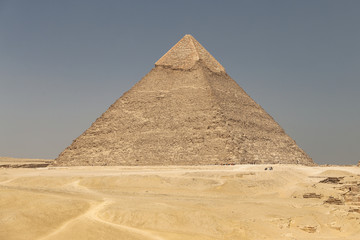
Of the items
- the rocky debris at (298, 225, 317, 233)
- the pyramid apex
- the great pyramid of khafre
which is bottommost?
the rocky debris at (298, 225, 317, 233)

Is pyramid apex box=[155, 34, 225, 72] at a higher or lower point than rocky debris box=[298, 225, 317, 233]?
higher

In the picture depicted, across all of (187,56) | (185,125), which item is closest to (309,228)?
(185,125)

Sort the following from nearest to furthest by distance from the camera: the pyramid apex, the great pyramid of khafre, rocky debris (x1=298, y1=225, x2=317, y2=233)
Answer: rocky debris (x1=298, y1=225, x2=317, y2=233)
the great pyramid of khafre
the pyramid apex

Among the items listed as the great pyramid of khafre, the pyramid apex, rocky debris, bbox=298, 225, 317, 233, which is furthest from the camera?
the pyramid apex

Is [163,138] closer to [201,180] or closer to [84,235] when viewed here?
[201,180]

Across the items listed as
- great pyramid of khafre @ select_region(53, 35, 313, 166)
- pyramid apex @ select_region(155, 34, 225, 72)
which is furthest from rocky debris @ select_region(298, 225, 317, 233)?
pyramid apex @ select_region(155, 34, 225, 72)

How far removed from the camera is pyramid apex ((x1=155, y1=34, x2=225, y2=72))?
56562 millimetres

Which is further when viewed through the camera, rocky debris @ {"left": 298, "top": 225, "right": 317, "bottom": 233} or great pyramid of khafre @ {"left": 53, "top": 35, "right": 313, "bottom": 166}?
great pyramid of khafre @ {"left": 53, "top": 35, "right": 313, "bottom": 166}

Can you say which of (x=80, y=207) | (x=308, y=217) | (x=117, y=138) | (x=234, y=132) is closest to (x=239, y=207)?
(x=308, y=217)

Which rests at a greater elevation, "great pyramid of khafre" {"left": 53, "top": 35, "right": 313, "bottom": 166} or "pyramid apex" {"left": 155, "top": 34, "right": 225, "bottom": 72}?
"pyramid apex" {"left": 155, "top": 34, "right": 225, "bottom": 72}

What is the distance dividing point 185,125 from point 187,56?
12.9m

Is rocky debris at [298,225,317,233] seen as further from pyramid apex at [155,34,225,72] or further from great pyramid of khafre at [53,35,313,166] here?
pyramid apex at [155,34,225,72]

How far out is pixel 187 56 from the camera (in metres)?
57.5

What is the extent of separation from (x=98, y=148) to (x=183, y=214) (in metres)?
41.1
